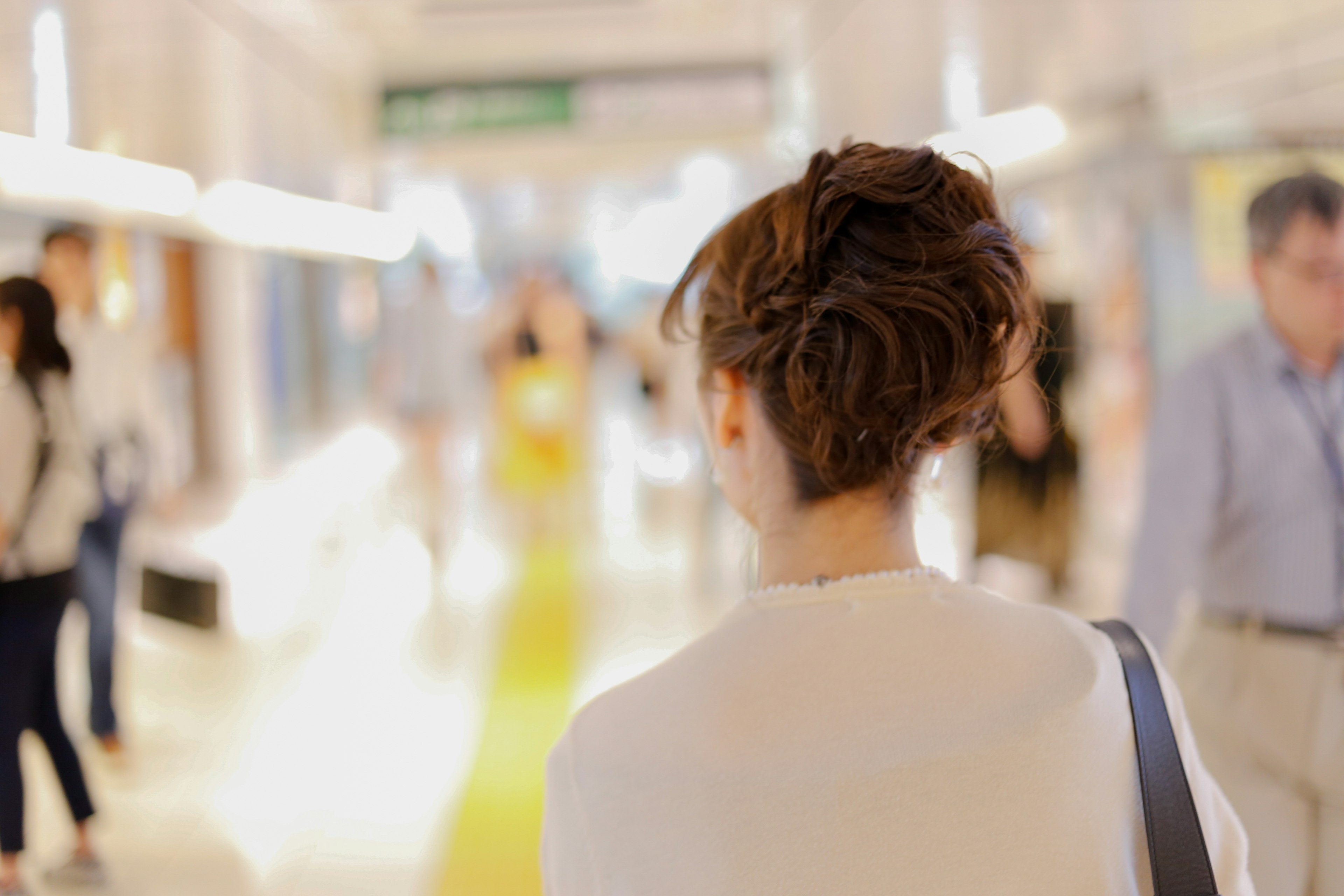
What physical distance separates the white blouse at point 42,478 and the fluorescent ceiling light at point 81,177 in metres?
0.42

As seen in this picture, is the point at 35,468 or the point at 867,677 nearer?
the point at 867,677

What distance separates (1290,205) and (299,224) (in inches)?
153

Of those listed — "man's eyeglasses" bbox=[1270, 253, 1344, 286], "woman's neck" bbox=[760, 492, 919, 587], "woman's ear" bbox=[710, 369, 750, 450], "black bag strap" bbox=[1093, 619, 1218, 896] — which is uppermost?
"man's eyeglasses" bbox=[1270, 253, 1344, 286]

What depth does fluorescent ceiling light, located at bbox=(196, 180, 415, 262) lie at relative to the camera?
3.87 m

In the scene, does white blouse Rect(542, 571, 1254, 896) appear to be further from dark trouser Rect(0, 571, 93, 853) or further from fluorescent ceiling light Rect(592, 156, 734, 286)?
fluorescent ceiling light Rect(592, 156, 734, 286)

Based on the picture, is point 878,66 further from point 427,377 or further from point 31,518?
point 31,518

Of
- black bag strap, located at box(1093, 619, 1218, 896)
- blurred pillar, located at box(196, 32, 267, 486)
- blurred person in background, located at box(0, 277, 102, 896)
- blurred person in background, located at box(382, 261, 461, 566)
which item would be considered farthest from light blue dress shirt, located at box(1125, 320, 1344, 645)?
blurred person in background, located at box(382, 261, 461, 566)

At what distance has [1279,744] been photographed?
1846 mm

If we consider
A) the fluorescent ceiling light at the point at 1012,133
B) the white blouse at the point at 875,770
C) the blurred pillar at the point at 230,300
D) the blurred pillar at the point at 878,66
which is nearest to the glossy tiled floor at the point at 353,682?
the blurred pillar at the point at 230,300

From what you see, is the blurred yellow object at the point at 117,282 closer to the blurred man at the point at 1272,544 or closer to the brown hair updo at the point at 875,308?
the brown hair updo at the point at 875,308

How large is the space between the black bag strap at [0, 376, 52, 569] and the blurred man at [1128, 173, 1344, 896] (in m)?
1.97

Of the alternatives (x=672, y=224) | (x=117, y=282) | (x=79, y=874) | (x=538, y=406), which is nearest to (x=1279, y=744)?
(x=79, y=874)

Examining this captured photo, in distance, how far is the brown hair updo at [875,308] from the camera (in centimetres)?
95

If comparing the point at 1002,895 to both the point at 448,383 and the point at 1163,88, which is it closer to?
the point at 1163,88
